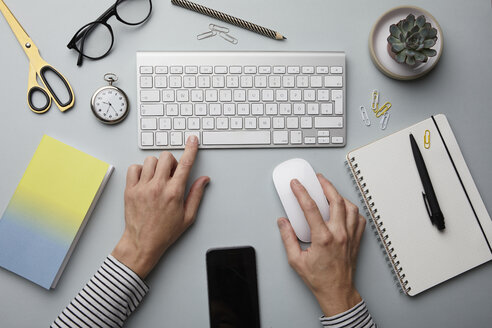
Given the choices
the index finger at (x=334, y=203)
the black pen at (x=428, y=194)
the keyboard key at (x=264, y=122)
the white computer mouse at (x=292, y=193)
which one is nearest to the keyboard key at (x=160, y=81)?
the keyboard key at (x=264, y=122)

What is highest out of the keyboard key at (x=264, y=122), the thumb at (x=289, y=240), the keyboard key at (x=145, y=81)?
the keyboard key at (x=145, y=81)

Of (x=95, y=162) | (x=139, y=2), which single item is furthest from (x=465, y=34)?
(x=95, y=162)

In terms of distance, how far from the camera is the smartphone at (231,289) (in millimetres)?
854

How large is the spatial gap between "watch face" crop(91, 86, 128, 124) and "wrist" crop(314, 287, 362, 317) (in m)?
0.64

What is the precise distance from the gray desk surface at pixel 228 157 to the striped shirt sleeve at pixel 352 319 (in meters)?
0.06

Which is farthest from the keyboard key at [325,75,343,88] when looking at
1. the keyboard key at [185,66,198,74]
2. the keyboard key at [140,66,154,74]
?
the keyboard key at [140,66,154,74]

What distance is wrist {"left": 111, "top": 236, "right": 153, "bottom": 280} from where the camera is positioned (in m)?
0.81

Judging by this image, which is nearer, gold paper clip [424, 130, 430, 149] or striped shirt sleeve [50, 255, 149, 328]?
striped shirt sleeve [50, 255, 149, 328]

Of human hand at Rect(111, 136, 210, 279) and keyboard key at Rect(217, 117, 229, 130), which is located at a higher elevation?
keyboard key at Rect(217, 117, 229, 130)

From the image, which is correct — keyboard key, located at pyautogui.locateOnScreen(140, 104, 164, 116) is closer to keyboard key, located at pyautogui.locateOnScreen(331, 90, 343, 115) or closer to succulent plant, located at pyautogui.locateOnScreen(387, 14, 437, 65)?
keyboard key, located at pyautogui.locateOnScreen(331, 90, 343, 115)

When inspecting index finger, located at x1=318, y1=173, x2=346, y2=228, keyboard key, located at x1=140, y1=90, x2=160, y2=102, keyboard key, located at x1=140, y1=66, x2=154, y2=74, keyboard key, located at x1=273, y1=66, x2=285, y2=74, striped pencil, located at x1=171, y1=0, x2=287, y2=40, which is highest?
striped pencil, located at x1=171, y1=0, x2=287, y2=40

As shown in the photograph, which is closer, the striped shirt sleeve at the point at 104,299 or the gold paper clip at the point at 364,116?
the striped shirt sleeve at the point at 104,299

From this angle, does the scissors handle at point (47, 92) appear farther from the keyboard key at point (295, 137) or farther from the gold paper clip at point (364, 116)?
the gold paper clip at point (364, 116)

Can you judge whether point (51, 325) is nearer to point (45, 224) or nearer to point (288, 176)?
point (45, 224)
